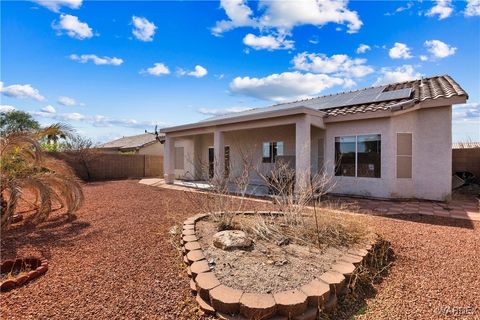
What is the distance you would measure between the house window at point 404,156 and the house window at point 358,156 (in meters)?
0.79

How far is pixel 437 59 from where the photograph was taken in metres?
13.2

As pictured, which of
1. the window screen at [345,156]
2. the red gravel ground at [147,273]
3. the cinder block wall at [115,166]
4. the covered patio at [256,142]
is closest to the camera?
the red gravel ground at [147,273]

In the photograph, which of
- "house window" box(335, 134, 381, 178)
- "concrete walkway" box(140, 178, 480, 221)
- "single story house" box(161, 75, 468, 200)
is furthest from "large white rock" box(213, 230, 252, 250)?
"house window" box(335, 134, 381, 178)

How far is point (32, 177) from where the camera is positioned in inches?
268

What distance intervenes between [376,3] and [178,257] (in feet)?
37.2

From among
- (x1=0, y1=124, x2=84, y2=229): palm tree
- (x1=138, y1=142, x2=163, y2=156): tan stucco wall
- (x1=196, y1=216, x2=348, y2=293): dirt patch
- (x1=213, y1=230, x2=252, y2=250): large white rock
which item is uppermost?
(x1=138, y1=142, x2=163, y2=156): tan stucco wall

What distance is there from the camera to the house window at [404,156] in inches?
419

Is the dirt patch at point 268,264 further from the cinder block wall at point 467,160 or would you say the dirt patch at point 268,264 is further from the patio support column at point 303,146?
the cinder block wall at point 467,160

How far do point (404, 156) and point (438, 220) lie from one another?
3.79m

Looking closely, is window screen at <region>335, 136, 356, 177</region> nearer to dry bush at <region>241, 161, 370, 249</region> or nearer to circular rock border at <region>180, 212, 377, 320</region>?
dry bush at <region>241, 161, 370, 249</region>

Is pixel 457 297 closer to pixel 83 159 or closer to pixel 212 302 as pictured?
pixel 212 302

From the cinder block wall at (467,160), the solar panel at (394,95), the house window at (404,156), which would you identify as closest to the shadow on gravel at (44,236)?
the house window at (404,156)

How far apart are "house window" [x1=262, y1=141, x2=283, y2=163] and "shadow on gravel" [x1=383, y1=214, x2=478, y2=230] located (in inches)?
302

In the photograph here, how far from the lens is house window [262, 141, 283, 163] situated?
1496 centimetres
